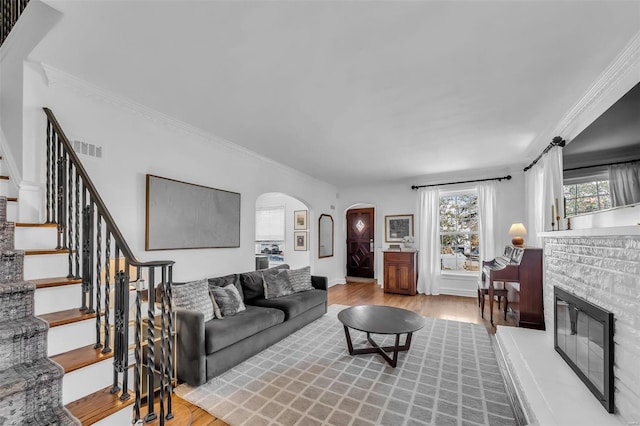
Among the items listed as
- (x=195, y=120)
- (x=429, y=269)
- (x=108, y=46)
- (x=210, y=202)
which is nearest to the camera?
(x=108, y=46)

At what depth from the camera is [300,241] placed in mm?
7348

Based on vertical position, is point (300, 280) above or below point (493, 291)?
above

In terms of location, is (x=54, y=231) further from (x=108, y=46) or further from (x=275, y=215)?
(x=275, y=215)

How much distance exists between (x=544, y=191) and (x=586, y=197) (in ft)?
4.67

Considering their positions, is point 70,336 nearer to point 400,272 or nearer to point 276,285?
point 276,285

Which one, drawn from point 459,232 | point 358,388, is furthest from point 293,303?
point 459,232

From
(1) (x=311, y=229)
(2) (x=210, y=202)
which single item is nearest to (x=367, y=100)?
(2) (x=210, y=202)

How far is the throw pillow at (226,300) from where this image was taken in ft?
10.0

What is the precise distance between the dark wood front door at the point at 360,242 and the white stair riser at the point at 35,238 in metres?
7.00

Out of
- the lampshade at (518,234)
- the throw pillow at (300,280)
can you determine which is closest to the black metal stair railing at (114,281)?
the throw pillow at (300,280)

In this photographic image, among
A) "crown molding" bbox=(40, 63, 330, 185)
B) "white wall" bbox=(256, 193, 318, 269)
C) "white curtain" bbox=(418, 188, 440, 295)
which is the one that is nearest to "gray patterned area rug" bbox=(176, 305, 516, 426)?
"crown molding" bbox=(40, 63, 330, 185)

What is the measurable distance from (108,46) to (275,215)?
6.20 meters

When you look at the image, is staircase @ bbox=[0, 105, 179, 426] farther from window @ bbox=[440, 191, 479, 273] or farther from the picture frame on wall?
window @ bbox=[440, 191, 479, 273]

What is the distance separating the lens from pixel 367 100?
2680 millimetres
